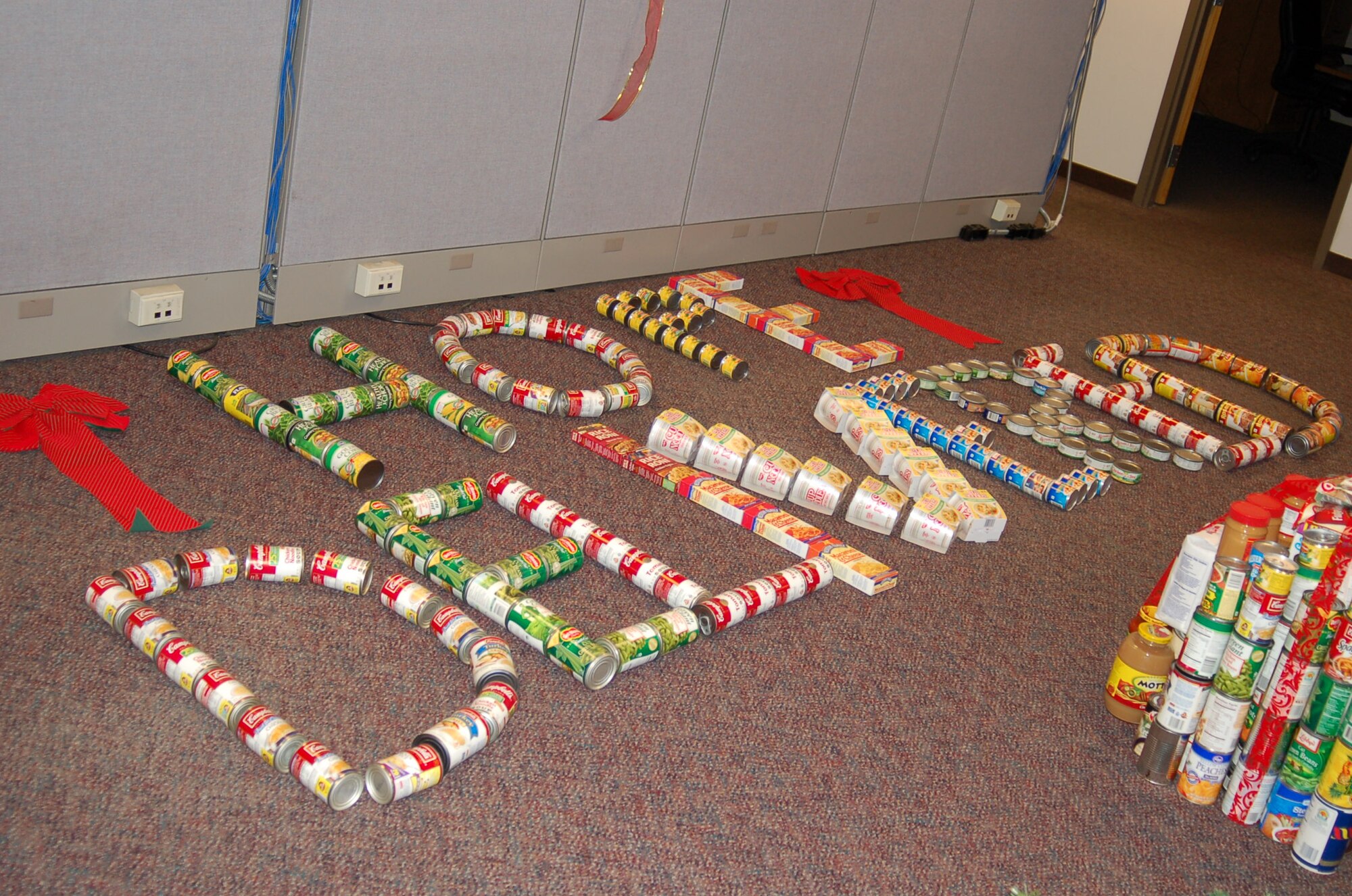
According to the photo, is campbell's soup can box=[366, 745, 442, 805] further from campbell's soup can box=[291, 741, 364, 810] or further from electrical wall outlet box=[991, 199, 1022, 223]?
electrical wall outlet box=[991, 199, 1022, 223]

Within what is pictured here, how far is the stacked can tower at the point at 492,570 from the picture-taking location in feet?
6.08

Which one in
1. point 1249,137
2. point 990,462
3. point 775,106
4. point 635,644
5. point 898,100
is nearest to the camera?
point 635,644

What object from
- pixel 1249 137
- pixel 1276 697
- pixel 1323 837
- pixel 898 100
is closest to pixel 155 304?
pixel 1276 697

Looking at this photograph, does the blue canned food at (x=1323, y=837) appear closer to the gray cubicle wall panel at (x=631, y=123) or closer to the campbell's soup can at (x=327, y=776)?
the campbell's soup can at (x=327, y=776)

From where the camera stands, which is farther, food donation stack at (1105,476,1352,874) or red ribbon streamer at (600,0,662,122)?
red ribbon streamer at (600,0,662,122)

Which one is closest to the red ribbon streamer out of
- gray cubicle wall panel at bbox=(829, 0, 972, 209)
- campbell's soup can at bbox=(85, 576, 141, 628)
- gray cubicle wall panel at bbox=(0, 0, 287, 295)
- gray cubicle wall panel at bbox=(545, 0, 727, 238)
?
gray cubicle wall panel at bbox=(545, 0, 727, 238)

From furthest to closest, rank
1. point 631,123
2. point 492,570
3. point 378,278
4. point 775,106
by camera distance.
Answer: point 775,106 < point 631,123 < point 378,278 < point 492,570

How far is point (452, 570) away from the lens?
1970 millimetres

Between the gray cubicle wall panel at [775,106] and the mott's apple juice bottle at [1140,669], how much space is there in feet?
7.21

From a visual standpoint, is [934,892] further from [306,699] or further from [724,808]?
[306,699]

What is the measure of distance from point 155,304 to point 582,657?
142 centimetres

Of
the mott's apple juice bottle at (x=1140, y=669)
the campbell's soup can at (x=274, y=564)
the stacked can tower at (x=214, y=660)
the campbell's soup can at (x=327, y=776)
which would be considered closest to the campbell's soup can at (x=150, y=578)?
the stacked can tower at (x=214, y=660)

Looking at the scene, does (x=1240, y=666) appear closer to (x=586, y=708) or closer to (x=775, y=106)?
(x=586, y=708)

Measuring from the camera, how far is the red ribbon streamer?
319cm
